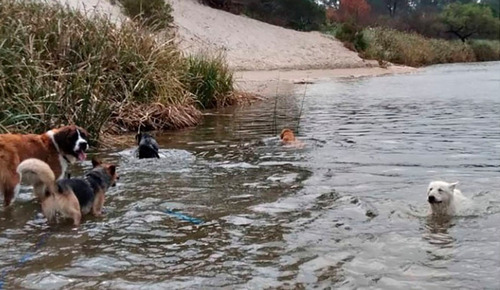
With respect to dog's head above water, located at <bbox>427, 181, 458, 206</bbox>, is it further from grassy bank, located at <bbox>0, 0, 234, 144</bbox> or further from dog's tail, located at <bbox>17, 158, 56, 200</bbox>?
grassy bank, located at <bbox>0, 0, 234, 144</bbox>

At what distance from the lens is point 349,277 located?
4.27m

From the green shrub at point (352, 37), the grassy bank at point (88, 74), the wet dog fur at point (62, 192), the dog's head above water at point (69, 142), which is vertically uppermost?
the green shrub at point (352, 37)

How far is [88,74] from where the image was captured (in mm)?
10227

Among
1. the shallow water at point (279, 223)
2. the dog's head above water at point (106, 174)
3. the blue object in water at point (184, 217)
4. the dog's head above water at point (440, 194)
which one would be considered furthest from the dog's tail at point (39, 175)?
the dog's head above water at point (440, 194)

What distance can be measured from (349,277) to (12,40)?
714 cm

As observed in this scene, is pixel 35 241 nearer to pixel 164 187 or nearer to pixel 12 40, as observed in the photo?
pixel 164 187

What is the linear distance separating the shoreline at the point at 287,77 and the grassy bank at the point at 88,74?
5235 millimetres

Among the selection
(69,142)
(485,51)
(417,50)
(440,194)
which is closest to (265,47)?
(417,50)

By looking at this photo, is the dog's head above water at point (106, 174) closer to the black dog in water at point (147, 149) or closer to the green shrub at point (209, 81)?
the black dog in water at point (147, 149)

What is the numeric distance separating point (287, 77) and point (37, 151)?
20.5 m

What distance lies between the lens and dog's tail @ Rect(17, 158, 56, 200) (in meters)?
5.39

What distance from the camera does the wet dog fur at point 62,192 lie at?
542 cm

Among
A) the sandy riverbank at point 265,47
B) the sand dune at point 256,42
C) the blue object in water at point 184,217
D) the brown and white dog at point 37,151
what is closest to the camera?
the blue object in water at point 184,217

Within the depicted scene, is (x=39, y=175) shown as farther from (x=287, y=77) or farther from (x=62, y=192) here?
(x=287, y=77)
